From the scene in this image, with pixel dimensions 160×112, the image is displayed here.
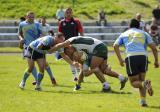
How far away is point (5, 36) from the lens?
126 ft

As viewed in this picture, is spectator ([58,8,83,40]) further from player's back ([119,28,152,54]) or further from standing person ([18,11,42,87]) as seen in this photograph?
player's back ([119,28,152,54])

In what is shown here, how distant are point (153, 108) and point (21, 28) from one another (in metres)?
6.35

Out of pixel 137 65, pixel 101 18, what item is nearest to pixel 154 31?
pixel 101 18

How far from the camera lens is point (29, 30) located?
18422mm

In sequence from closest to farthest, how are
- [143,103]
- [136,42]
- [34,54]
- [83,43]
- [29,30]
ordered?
[143,103] < [136,42] < [83,43] < [34,54] < [29,30]

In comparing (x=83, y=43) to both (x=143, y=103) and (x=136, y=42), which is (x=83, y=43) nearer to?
(x=136, y=42)

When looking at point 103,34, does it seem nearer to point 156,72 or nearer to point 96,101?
point 156,72

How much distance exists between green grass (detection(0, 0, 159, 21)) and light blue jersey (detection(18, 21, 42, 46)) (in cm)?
2343

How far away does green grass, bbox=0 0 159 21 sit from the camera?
4269 centimetres

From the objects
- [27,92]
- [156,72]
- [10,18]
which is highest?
[27,92]

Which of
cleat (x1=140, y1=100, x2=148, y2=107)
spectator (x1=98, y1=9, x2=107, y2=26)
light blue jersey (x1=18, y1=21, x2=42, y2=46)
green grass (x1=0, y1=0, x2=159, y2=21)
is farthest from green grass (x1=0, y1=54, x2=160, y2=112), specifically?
green grass (x1=0, y1=0, x2=159, y2=21)

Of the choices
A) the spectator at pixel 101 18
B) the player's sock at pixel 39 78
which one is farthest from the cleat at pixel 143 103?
the spectator at pixel 101 18

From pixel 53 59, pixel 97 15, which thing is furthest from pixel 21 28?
pixel 97 15

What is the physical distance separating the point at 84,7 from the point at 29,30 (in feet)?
83.9
